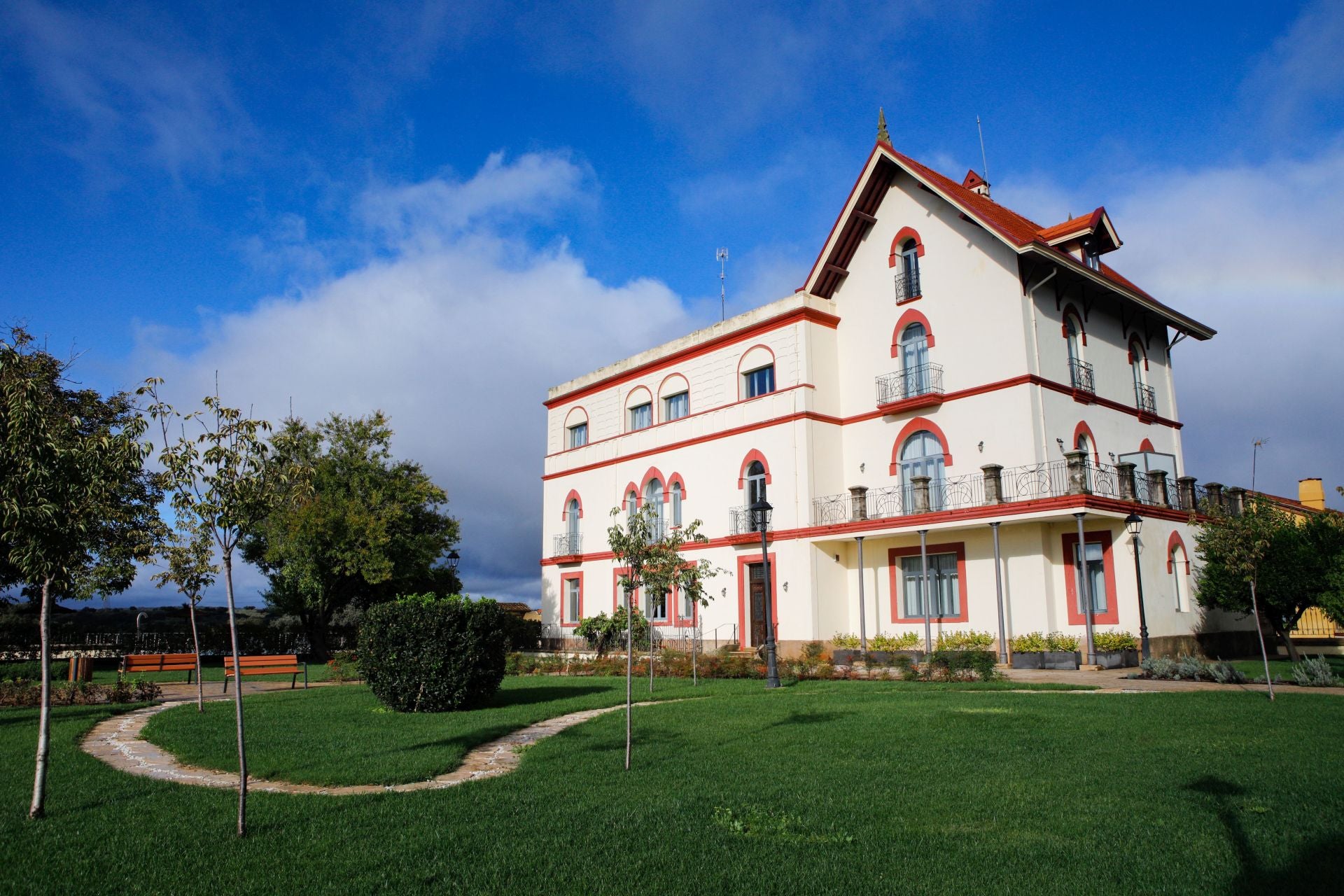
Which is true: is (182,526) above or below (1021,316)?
below

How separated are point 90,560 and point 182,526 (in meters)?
1.31

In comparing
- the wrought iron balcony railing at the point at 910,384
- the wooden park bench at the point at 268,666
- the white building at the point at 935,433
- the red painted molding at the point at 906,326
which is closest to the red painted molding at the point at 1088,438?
the white building at the point at 935,433

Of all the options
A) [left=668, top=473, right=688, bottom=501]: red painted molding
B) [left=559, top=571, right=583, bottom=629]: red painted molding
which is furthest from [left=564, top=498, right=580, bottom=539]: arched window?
[left=668, top=473, right=688, bottom=501]: red painted molding

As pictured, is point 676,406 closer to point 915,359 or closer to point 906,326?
point 906,326

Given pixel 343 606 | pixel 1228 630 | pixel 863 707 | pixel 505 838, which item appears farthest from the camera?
pixel 343 606

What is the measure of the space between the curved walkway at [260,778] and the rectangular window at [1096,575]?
14788 millimetres

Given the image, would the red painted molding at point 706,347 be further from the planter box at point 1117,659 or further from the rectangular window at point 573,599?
the planter box at point 1117,659

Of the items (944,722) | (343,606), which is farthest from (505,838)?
(343,606)

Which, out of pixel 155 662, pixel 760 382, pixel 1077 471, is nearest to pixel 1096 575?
pixel 1077 471

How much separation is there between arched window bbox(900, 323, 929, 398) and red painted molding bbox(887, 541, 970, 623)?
14.6 feet

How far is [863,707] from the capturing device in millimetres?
13625

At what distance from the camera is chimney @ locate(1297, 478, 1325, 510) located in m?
38.2

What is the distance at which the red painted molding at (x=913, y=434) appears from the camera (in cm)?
2497

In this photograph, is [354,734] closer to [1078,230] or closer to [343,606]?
[1078,230]
